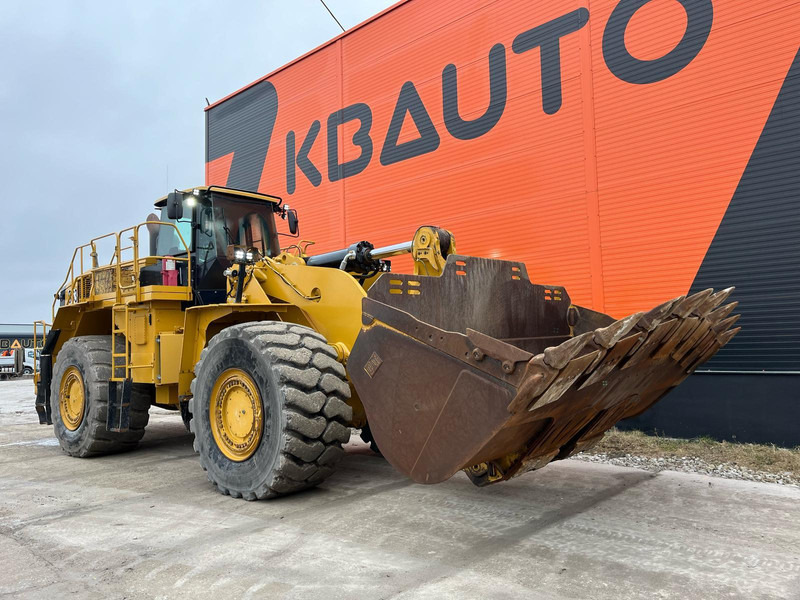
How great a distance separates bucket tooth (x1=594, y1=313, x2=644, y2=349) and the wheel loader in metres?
0.01

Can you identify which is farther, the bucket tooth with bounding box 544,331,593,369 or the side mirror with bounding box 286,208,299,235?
the side mirror with bounding box 286,208,299,235

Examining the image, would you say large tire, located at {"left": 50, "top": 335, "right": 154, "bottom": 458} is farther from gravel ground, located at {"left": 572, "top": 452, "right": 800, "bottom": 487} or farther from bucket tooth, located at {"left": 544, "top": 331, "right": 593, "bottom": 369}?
bucket tooth, located at {"left": 544, "top": 331, "right": 593, "bottom": 369}

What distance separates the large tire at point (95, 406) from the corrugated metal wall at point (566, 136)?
5.92m

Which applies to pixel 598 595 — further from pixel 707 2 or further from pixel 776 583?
pixel 707 2

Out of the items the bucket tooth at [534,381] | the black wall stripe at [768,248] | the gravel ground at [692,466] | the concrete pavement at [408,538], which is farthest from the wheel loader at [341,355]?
the black wall stripe at [768,248]

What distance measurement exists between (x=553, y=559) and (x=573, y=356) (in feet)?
4.19

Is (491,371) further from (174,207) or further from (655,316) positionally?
(174,207)

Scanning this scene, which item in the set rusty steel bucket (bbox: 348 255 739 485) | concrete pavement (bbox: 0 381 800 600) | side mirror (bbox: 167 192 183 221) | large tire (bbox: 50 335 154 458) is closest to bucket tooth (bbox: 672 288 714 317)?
rusty steel bucket (bbox: 348 255 739 485)

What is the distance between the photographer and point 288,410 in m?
4.42

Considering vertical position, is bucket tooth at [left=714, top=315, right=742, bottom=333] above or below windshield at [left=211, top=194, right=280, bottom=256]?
below

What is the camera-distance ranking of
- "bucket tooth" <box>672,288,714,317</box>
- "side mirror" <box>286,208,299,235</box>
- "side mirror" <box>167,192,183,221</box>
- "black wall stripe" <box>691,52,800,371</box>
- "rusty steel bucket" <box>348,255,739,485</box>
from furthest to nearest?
"side mirror" <box>286,208,299,235</box>
"black wall stripe" <box>691,52,800,371</box>
"side mirror" <box>167,192,183,221</box>
"bucket tooth" <box>672,288,714,317</box>
"rusty steel bucket" <box>348,255,739,485</box>

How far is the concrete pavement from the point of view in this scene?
3.11 meters

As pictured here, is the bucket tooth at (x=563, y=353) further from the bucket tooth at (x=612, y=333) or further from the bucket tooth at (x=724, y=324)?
the bucket tooth at (x=724, y=324)

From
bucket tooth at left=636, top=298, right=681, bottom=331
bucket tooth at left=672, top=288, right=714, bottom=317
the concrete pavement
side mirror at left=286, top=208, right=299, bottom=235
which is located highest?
side mirror at left=286, top=208, right=299, bottom=235
